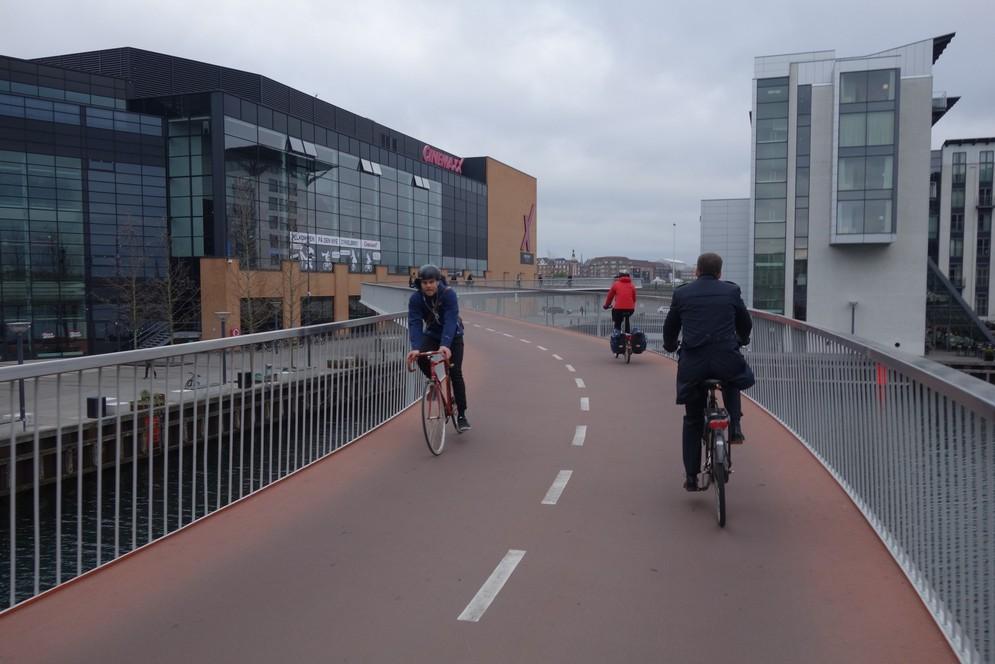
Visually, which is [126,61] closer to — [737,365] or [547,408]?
[547,408]

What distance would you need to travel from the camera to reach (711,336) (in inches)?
221

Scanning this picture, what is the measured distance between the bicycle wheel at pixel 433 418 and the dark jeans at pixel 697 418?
2.66 metres

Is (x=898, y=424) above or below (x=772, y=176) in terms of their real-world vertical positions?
below

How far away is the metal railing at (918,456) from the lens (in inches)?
132

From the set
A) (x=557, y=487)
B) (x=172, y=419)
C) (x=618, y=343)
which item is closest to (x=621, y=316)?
(x=618, y=343)

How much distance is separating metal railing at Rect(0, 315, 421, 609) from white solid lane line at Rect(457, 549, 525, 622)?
200 cm

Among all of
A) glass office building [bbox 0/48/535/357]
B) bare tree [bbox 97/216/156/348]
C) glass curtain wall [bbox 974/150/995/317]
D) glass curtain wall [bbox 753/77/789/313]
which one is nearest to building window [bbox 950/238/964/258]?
glass curtain wall [bbox 974/150/995/317]

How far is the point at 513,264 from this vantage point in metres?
90.1

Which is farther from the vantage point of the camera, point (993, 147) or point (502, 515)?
point (993, 147)

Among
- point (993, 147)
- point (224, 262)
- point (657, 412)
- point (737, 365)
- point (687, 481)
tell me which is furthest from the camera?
point (993, 147)

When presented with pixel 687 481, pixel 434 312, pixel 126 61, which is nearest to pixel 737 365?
pixel 687 481

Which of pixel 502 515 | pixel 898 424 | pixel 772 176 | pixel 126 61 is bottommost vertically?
pixel 502 515

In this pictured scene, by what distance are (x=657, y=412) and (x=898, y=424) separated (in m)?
5.13

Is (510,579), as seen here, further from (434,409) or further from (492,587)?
(434,409)
